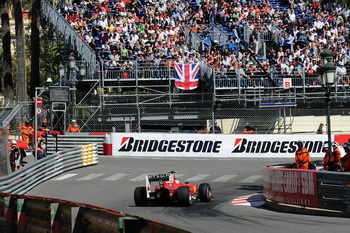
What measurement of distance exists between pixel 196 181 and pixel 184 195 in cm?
668

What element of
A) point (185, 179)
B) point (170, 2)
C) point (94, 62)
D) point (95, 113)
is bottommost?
point (185, 179)

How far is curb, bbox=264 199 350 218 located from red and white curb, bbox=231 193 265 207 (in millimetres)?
678

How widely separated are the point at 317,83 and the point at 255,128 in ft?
14.7

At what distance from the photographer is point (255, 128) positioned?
108 feet

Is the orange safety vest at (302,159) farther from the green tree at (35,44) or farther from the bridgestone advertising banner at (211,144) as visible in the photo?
the green tree at (35,44)

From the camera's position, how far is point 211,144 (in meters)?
32.1

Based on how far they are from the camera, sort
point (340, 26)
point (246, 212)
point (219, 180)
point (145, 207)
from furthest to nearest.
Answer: point (340, 26)
point (219, 180)
point (145, 207)
point (246, 212)

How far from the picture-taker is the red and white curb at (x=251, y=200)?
1845cm

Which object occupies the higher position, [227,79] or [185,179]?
[227,79]

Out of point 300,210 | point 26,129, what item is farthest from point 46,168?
point 300,210

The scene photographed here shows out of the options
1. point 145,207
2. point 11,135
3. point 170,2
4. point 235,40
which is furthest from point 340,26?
point 145,207

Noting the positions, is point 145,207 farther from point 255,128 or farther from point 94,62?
point 94,62

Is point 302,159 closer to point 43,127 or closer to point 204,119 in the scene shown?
point 204,119

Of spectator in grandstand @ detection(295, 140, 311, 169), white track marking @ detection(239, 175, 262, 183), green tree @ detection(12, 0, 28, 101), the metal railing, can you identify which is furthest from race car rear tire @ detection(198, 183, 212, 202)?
green tree @ detection(12, 0, 28, 101)
